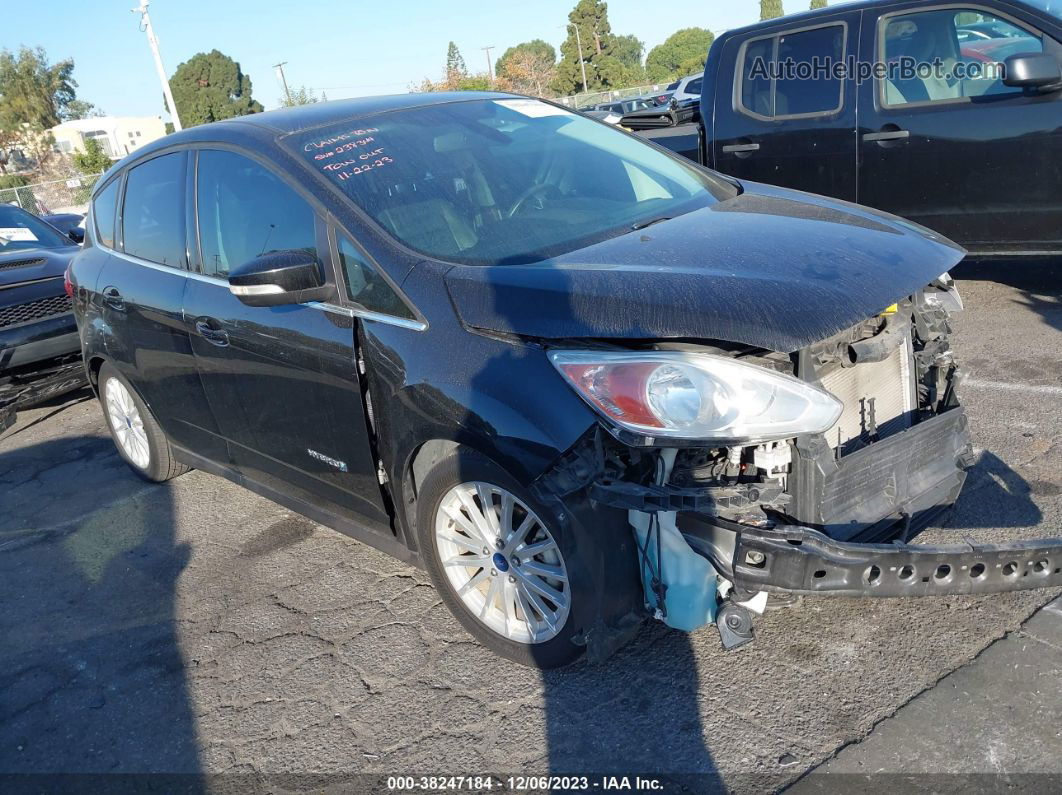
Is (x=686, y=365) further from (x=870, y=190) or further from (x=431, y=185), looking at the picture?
(x=870, y=190)

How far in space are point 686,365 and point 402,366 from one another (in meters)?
0.99

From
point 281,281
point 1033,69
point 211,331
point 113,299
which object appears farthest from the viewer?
point 1033,69

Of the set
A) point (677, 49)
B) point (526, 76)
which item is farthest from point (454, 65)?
point (677, 49)

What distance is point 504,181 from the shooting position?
3.44 m

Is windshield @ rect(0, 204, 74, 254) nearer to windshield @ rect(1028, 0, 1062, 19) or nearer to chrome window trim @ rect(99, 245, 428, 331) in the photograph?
chrome window trim @ rect(99, 245, 428, 331)

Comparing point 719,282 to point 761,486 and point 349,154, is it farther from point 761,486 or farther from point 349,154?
point 349,154

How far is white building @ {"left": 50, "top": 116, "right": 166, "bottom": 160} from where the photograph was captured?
7206 centimetres

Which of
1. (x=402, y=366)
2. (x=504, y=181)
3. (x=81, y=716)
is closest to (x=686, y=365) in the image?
(x=402, y=366)

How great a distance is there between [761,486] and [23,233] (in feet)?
24.8

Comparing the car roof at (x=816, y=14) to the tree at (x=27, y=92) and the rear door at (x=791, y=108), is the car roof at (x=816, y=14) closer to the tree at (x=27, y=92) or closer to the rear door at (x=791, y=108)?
the rear door at (x=791, y=108)

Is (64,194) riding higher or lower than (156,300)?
lower

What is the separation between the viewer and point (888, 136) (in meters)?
5.75

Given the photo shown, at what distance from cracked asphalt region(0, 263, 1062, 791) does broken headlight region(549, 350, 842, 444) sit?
900 millimetres

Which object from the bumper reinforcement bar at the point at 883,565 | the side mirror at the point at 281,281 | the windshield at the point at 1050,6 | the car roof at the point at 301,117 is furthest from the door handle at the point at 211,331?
the windshield at the point at 1050,6
